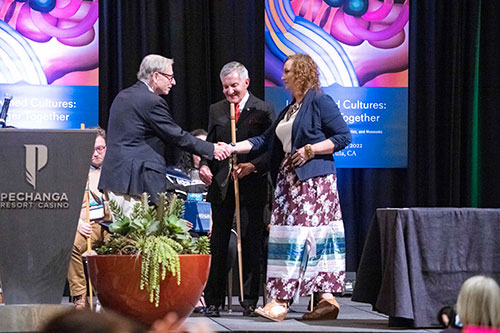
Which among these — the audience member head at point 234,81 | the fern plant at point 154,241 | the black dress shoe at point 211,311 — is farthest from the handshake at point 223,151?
the fern plant at point 154,241

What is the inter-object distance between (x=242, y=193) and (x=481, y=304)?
8.36ft

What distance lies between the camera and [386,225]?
159 inches

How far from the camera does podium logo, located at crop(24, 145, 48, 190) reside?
3373mm

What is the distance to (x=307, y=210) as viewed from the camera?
168 inches

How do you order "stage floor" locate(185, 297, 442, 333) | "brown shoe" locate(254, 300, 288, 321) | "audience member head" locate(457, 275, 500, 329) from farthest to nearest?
"brown shoe" locate(254, 300, 288, 321) < "stage floor" locate(185, 297, 442, 333) < "audience member head" locate(457, 275, 500, 329)

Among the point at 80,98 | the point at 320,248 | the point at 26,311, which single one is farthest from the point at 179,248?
the point at 80,98

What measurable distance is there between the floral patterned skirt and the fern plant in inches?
30.4

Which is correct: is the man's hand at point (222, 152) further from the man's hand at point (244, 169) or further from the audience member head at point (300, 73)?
the audience member head at point (300, 73)

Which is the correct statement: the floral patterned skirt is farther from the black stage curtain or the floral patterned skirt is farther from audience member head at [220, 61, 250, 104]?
the black stage curtain

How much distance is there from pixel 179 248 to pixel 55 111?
2.98 m

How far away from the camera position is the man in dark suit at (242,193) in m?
4.61

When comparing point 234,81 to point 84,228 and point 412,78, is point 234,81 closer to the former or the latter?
point 84,228

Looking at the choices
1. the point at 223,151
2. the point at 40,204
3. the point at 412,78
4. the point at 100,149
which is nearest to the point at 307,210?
the point at 223,151

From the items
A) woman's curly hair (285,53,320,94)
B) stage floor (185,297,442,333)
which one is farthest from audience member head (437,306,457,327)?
woman's curly hair (285,53,320,94)
